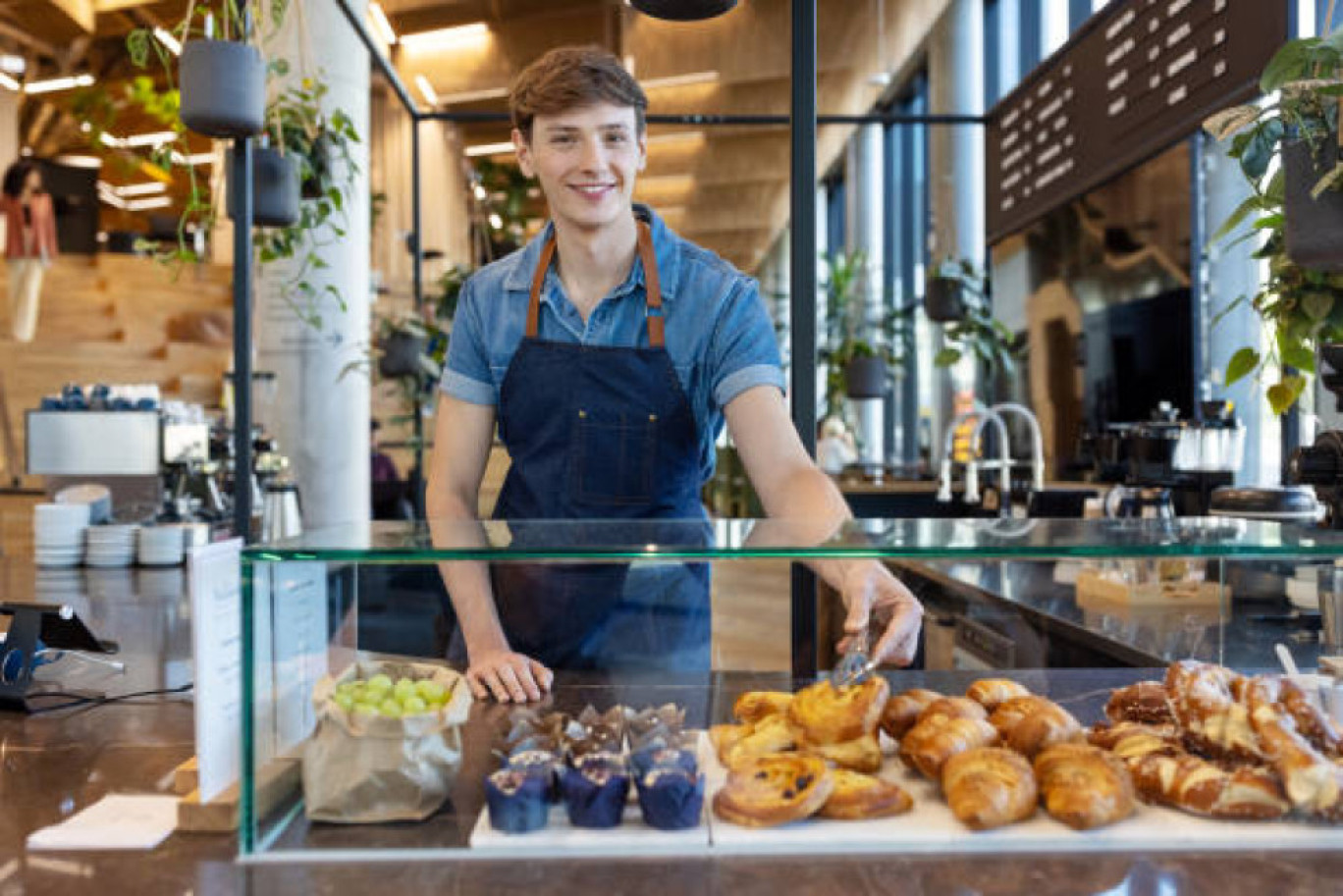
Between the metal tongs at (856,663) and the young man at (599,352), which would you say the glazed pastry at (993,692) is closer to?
the metal tongs at (856,663)

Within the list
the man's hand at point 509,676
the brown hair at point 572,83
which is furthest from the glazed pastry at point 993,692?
the brown hair at point 572,83

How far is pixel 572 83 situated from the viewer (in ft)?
5.55

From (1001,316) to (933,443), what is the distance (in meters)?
2.76

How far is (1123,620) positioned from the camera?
180 centimetres

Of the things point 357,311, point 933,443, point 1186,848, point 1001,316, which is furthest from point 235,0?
point 933,443

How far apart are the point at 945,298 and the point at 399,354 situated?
2.74 metres

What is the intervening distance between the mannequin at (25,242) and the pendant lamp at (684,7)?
9149 millimetres

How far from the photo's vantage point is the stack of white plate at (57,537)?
11.7 ft

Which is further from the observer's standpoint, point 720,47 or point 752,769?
point 720,47

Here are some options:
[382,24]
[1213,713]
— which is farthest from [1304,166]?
[382,24]

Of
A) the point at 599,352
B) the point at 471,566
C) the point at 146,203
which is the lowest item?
the point at 471,566

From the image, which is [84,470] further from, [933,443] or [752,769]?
[933,443]

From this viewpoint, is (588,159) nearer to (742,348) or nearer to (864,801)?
(742,348)

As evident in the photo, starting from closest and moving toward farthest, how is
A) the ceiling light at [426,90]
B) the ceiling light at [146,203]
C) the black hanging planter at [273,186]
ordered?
1. the black hanging planter at [273,186]
2. the ceiling light at [426,90]
3. the ceiling light at [146,203]
